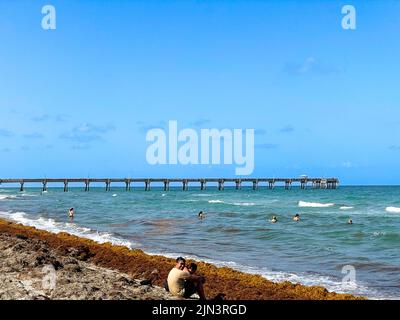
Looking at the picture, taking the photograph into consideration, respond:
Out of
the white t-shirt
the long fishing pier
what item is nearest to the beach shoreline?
the white t-shirt

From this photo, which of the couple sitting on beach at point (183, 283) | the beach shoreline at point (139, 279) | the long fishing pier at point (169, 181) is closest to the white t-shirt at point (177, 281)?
the couple sitting on beach at point (183, 283)

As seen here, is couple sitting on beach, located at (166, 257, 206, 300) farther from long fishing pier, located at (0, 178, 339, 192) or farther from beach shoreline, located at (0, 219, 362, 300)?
long fishing pier, located at (0, 178, 339, 192)

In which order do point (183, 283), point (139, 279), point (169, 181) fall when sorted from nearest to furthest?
point (183, 283) < point (139, 279) < point (169, 181)

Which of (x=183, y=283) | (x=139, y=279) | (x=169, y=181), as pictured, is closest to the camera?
(x=183, y=283)

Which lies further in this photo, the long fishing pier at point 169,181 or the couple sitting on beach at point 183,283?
the long fishing pier at point 169,181

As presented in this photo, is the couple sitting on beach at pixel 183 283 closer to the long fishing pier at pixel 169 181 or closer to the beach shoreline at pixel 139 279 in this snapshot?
the beach shoreline at pixel 139 279

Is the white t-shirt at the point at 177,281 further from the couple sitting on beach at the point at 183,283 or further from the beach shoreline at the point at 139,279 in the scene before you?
the beach shoreline at the point at 139,279

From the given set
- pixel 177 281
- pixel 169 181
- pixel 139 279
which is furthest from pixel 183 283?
pixel 169 181

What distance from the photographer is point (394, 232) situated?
1022 inches

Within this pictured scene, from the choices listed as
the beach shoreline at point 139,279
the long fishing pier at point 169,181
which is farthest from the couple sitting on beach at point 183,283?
the long fishing pier at point 169,181

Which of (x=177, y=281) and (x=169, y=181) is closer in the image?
(x=177, y=281)

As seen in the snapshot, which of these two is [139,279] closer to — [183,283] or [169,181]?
[183,283]

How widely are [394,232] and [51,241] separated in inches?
701
